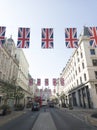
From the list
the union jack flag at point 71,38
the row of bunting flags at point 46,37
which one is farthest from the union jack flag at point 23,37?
the union jack flag at point 71,38

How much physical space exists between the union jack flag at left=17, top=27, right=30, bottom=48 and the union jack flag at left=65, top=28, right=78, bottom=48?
225 inches

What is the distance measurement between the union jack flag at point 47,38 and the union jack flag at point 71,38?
7.57ft

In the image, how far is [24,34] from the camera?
55.6ft

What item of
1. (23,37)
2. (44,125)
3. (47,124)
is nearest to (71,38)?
(23,37)

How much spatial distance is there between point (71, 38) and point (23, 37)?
7002 mm

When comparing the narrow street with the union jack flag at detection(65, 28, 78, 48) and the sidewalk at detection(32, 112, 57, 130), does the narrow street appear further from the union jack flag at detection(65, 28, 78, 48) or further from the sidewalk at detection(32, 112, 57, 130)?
the union jack flag at detection(65, 28, 78, 48)

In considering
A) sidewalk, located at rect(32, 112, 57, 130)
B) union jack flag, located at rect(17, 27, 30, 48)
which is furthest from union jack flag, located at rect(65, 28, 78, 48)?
sidewalk, located at rect(32, 112, 57, 130)

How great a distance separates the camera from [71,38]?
17094 millimetres

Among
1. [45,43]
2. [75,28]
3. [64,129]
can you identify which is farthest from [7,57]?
[64,129]

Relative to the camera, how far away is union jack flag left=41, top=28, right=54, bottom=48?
1650cm

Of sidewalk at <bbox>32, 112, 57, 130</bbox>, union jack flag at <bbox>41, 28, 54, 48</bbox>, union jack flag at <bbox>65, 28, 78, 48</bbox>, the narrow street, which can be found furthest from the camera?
union jack flag at <bbox>65, 28, 78, 48</bbox>

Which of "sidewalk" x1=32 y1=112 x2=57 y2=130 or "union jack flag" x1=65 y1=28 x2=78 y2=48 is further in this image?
"union jack flag" x1=65 y1=28 x2=78 y2=48

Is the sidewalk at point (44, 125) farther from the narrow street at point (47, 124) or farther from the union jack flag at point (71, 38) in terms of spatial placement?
the union jack flag at point (71, 38)

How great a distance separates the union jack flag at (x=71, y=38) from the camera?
16781 mm
